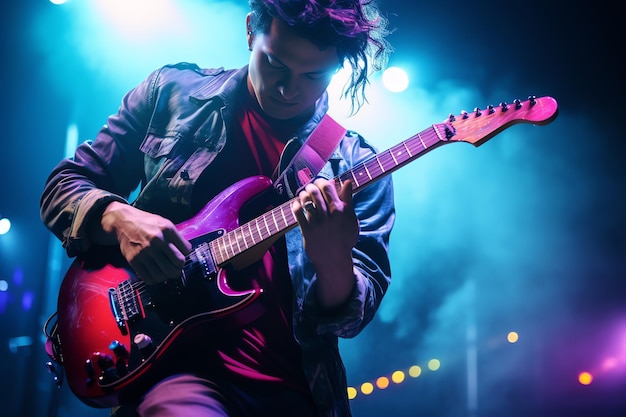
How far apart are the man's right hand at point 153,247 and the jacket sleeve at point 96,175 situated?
24 centimetres

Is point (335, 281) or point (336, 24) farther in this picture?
point (336, 24)

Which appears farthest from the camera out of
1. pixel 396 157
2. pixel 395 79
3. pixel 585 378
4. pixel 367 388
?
pixel 367 388

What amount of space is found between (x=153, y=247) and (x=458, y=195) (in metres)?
4.27

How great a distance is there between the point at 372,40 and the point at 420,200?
3.36 m

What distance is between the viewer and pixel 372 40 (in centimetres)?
223

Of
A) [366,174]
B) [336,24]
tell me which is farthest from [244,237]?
[336,24]

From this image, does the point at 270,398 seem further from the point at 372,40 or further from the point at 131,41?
the point at 131,41

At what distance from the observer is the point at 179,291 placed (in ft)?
5.62

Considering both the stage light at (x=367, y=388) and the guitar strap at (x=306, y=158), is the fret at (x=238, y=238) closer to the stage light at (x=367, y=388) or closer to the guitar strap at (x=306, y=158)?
the guitar strap at (x=306, y=158)

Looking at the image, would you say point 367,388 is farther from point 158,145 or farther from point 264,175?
point 158,145

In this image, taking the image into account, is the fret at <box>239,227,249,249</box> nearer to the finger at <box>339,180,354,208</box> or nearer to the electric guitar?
the electric guitar

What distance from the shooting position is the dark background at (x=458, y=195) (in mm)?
4289

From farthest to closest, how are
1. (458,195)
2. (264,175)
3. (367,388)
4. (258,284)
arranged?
1. (367,388)
2. (458,195)
3. (264,175)
4. (258,284)

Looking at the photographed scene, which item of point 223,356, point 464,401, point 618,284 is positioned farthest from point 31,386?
point 618,284
